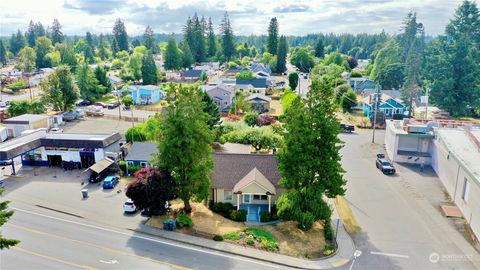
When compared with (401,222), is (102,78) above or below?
above

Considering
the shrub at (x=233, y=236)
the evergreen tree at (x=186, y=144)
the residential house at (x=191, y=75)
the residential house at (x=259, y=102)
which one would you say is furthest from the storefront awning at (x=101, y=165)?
the residential house at (x=191, y=75)

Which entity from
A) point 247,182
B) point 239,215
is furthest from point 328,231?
point 247,182

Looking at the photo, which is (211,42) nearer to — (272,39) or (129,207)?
(272,39)

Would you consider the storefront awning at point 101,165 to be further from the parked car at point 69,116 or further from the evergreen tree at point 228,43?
the evergreen tree at point 228,43

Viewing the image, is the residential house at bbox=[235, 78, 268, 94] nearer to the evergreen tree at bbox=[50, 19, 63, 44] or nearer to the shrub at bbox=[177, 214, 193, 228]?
the shrub at bbox=[177, 214, 193, 228]

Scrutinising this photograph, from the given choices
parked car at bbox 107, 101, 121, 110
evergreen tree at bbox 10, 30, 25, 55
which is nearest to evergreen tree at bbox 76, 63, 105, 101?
parked car at bbox 107, 101, 121, 110

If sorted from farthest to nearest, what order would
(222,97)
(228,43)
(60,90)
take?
(228,43), (222,97), (60,90)
